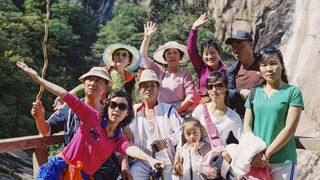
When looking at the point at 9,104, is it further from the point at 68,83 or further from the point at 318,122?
the point at 318,122

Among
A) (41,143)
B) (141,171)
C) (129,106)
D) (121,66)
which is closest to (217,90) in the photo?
(129,106)

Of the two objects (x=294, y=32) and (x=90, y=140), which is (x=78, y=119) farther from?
(x=294, y=32)

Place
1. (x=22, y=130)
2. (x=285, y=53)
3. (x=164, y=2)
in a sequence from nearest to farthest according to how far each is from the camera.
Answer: (x=285, y=53) → (x=22, y=130) → (x=164, y=2)

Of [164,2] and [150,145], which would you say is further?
[164,2]

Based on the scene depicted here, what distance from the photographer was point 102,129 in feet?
7.30

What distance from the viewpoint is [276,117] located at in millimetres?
2133

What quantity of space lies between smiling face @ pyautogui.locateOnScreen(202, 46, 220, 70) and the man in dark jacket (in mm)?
111

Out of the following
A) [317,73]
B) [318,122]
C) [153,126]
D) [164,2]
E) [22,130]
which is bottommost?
[22,130]

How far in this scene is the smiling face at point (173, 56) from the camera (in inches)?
121

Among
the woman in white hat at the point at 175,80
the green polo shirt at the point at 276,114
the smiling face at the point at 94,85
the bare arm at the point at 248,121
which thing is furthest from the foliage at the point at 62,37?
the green polo shirt at the point at 276,114

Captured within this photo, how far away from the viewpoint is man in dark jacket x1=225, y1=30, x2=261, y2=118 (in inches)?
103

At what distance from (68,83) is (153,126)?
18811 millimetres

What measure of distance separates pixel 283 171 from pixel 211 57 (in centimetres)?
93

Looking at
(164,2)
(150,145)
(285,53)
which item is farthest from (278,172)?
(164,2)
